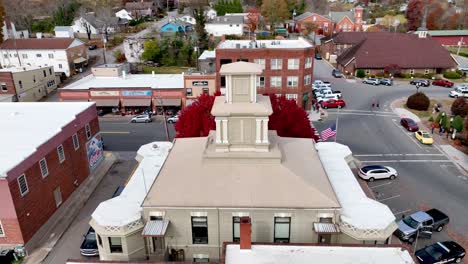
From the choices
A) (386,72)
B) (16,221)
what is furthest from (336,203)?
(386,72)

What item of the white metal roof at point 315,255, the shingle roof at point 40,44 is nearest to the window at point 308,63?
the white metal roof at point 315,255

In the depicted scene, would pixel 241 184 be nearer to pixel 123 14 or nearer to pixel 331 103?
pixel 331 103

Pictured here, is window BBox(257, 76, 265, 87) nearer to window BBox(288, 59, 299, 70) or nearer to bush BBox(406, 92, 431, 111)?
window BBox(288, 59, 299, 70)

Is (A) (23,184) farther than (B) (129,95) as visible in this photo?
No

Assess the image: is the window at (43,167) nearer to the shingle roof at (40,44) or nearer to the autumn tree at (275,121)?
the autumn tree at (275,121)

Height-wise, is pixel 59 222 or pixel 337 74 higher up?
pixel 337 74

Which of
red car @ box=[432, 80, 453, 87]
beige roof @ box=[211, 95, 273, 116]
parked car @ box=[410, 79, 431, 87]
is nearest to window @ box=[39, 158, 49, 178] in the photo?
beige roof @ box=[211, 95, 273, 116]

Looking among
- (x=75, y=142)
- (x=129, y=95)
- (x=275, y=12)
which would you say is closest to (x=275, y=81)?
(x=129, y=95)
